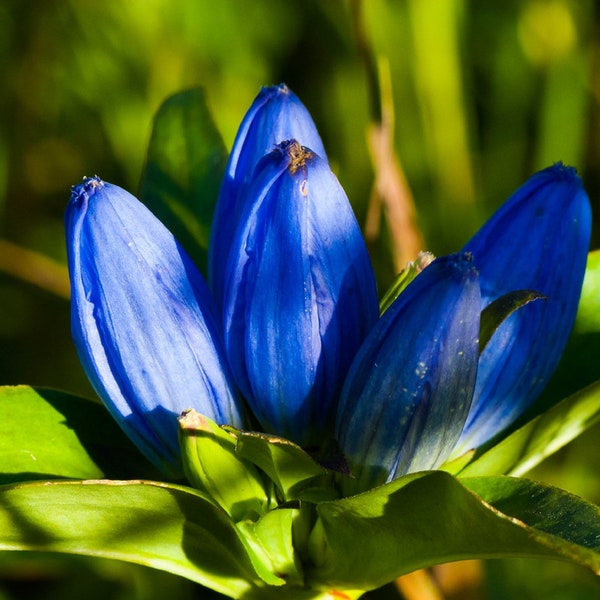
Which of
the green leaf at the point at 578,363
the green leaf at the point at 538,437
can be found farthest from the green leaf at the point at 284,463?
the green leaf at the point at 578,363

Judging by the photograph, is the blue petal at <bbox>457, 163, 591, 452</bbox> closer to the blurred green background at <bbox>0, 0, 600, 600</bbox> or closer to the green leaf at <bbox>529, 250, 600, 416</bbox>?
the green leaf at <bbox>529, 250, 600, 416</bbox>

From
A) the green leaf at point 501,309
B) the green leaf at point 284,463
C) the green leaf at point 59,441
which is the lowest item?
the green leaf at point 284,463

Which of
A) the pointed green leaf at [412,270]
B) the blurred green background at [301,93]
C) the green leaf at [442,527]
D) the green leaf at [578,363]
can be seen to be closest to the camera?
the green leaf at [442,527]

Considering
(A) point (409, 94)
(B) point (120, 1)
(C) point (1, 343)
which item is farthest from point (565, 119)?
(C) point (1, 343)

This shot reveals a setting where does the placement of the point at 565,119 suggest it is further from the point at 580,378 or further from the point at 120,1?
the point at 580,378

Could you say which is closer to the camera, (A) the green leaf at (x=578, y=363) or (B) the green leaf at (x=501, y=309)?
(B) the green leaf at (x=501, y=309)

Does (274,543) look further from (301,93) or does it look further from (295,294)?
(301,93)

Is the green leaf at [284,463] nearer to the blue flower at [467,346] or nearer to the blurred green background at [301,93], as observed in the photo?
the blue flower at [467,346]
